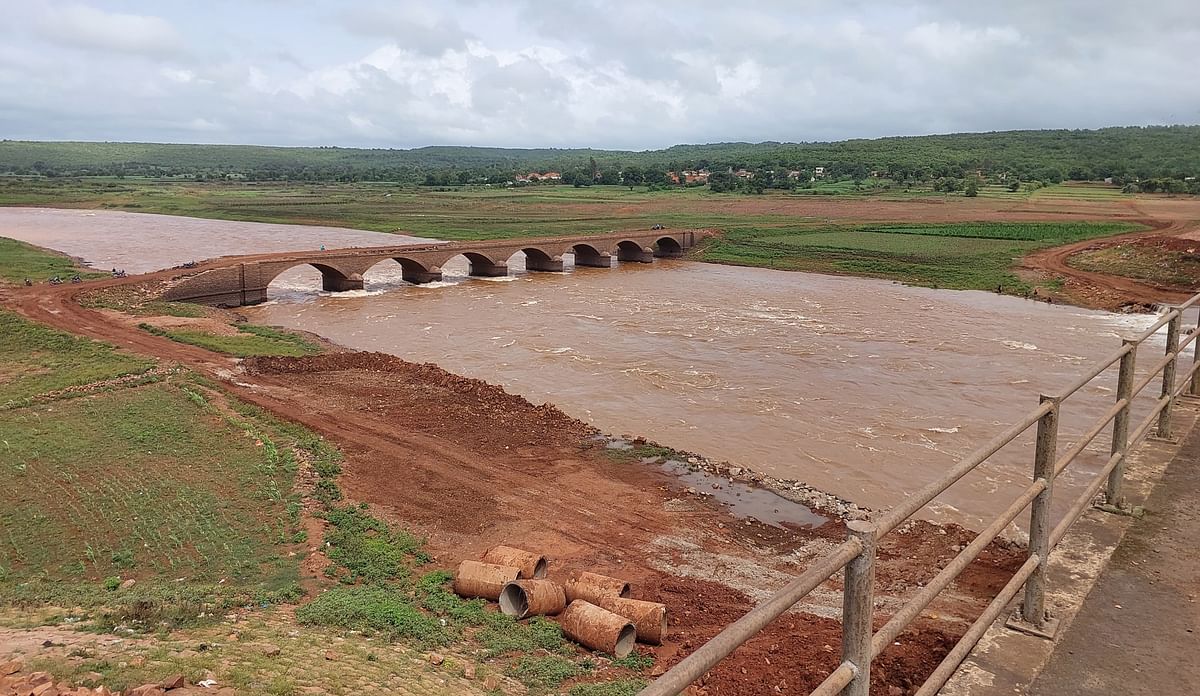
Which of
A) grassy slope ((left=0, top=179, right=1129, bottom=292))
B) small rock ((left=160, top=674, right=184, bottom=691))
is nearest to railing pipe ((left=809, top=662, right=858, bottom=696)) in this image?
small rock ((left=160, top=674, right=184, bottom=691))

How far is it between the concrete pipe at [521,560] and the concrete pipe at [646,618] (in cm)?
155

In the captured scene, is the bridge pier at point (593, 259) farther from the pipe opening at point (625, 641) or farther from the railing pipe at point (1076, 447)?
the railing pipe at point (1076, 447)

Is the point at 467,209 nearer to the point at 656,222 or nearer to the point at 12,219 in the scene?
the point at 656,222

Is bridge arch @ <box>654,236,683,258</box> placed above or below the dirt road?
above

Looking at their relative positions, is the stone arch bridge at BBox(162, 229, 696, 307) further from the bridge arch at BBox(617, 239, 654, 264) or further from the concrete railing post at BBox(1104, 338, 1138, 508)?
the concrete railing post at BBox(1104, 338, 1138, 508)

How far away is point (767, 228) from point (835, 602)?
2154 inches

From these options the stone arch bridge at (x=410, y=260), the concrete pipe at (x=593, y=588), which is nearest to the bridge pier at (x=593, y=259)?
the stone arch bridge at (x=410, y=260)

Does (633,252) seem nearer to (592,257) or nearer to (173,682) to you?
(592,257)

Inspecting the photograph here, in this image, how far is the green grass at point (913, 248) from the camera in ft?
146

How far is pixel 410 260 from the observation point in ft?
133

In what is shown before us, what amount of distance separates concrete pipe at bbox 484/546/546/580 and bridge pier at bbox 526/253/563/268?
128 ft

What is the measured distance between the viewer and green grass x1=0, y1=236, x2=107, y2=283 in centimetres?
3528

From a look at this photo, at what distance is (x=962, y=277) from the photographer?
142 ft

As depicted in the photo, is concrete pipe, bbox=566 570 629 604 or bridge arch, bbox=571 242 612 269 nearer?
concrete pipe, bbox=566 570 629 604
